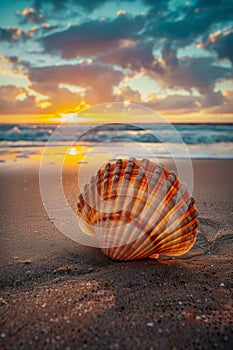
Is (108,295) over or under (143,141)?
under

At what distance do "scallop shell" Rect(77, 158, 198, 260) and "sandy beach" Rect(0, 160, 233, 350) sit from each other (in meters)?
0.16

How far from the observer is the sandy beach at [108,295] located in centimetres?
165

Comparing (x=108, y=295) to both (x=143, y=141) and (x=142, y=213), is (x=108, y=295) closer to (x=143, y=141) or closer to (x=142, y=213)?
(x=142, y=213)

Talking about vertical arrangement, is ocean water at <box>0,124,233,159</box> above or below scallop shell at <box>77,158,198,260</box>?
above

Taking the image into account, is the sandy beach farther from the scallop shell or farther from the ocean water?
the ocean water

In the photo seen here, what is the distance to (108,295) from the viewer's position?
2.05 meters

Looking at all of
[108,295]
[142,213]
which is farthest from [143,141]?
[108,295]

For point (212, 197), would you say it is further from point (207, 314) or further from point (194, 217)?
point (207, 314)

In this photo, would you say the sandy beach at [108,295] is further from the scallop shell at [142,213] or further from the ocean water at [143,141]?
the ocean water at [143,141]

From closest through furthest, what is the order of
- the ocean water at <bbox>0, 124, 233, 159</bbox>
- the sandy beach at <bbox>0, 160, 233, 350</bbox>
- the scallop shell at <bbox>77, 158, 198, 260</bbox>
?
the sandy beach at <bbox>0, 160, 233, 350</bbox> < the scallop shell at <bbox>77, 158, 198, 260</bbox> < the ocean water at <bbox>0, 124, 233, 159</bbox>

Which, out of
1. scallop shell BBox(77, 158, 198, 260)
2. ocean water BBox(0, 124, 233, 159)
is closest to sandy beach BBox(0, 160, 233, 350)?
scallop shell BBox(77, 158, 198, 260)

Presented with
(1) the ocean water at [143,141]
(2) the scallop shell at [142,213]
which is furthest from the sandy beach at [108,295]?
(1) the ocean water at [143,141]

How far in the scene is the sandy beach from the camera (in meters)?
1.65

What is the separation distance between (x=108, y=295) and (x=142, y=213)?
0.70 meters
